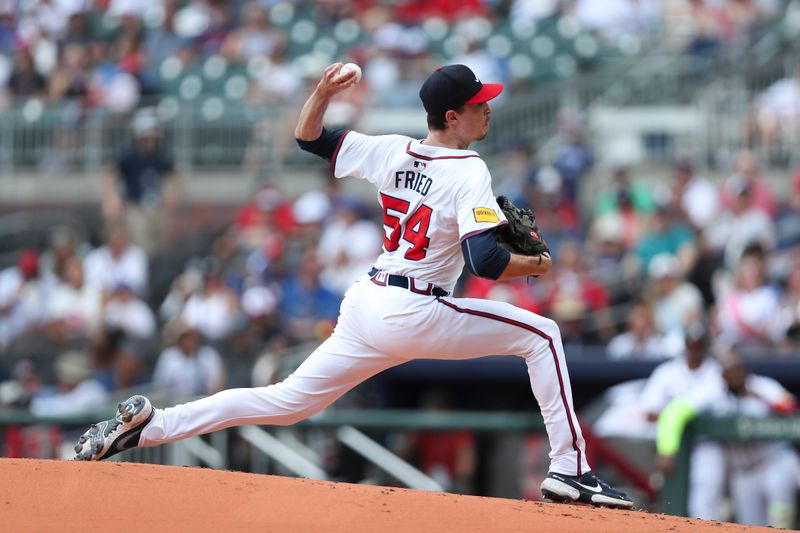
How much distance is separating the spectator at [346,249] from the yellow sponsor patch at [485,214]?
681cm

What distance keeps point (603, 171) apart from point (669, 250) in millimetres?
2354

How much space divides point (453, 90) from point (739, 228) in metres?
6.75

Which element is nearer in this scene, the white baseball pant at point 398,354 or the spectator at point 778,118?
the white baseball pant at point 398,354

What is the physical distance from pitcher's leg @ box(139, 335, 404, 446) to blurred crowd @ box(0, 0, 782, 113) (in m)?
9.77

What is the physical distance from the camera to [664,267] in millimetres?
11156

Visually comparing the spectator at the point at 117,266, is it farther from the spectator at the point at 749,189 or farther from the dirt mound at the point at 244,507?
the dirt mound at the point at 244,507

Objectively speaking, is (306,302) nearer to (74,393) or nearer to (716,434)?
(74,393)

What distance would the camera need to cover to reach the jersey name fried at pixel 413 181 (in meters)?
5.62

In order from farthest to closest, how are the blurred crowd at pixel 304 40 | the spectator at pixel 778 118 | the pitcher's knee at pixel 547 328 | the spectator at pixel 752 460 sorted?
the blurred crowd at pixel 304 40 → the spectator at pixel 778 118 → the spectator at pixel 752 460 → the pitcher's knee at pixel 547 328

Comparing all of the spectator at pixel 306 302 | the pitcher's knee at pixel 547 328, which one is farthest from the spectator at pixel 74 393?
the pitcher's knee at pixel 547 328

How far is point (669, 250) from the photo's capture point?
11688 mm

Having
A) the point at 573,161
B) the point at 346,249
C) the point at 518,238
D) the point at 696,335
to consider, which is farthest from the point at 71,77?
the point at 518,238

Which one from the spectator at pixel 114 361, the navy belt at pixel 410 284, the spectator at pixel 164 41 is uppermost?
the spectator at pixel 164 41

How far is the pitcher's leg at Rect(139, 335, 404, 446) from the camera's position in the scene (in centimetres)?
576
